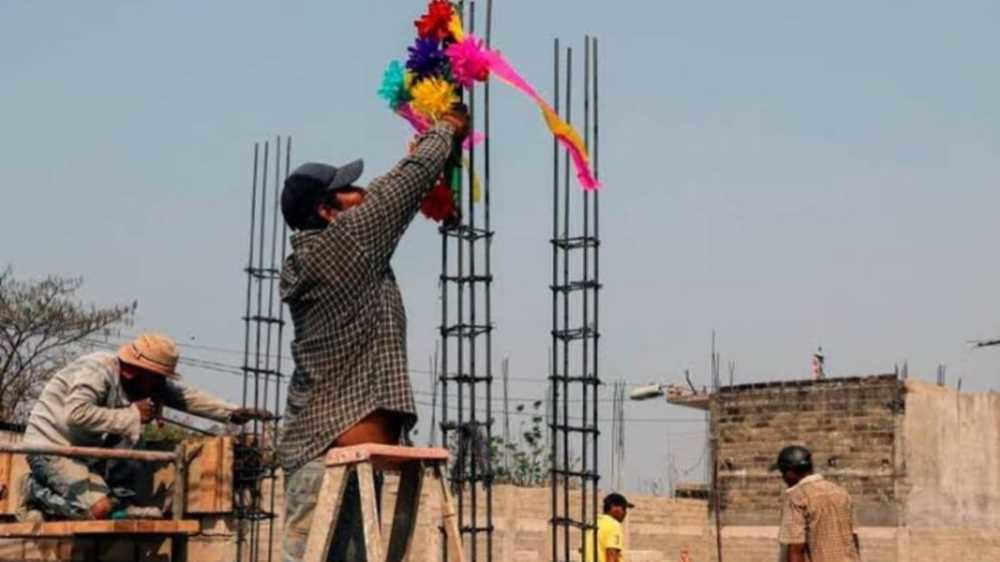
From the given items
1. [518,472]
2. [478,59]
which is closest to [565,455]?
[478,59]

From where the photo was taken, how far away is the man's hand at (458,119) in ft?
13.7

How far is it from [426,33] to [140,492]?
2.03m

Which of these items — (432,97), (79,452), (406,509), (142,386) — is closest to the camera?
(406,509)

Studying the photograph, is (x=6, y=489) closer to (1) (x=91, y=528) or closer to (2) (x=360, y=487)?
(1) (x=91, y=528)

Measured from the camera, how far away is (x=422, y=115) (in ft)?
14.9

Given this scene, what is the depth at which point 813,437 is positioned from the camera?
22016 millimetres

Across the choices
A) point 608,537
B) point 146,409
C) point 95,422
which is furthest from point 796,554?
point 608,537

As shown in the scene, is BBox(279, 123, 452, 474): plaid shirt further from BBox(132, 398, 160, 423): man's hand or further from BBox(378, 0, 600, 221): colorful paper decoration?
BBox(132, 398, 160, 423): man's hand

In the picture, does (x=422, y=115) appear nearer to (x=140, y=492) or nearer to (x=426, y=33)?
(x=426, y=33)

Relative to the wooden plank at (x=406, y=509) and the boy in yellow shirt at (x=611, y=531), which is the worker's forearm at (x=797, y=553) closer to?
the wooden plank at (x=406, y=509)

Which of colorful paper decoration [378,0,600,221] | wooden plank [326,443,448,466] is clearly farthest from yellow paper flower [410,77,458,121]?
wooden plank [326,443,448,466]

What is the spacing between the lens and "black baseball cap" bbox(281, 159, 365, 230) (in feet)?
13.1

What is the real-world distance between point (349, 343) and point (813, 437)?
18.9m

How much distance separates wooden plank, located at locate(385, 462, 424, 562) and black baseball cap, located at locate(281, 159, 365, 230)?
0.69m
